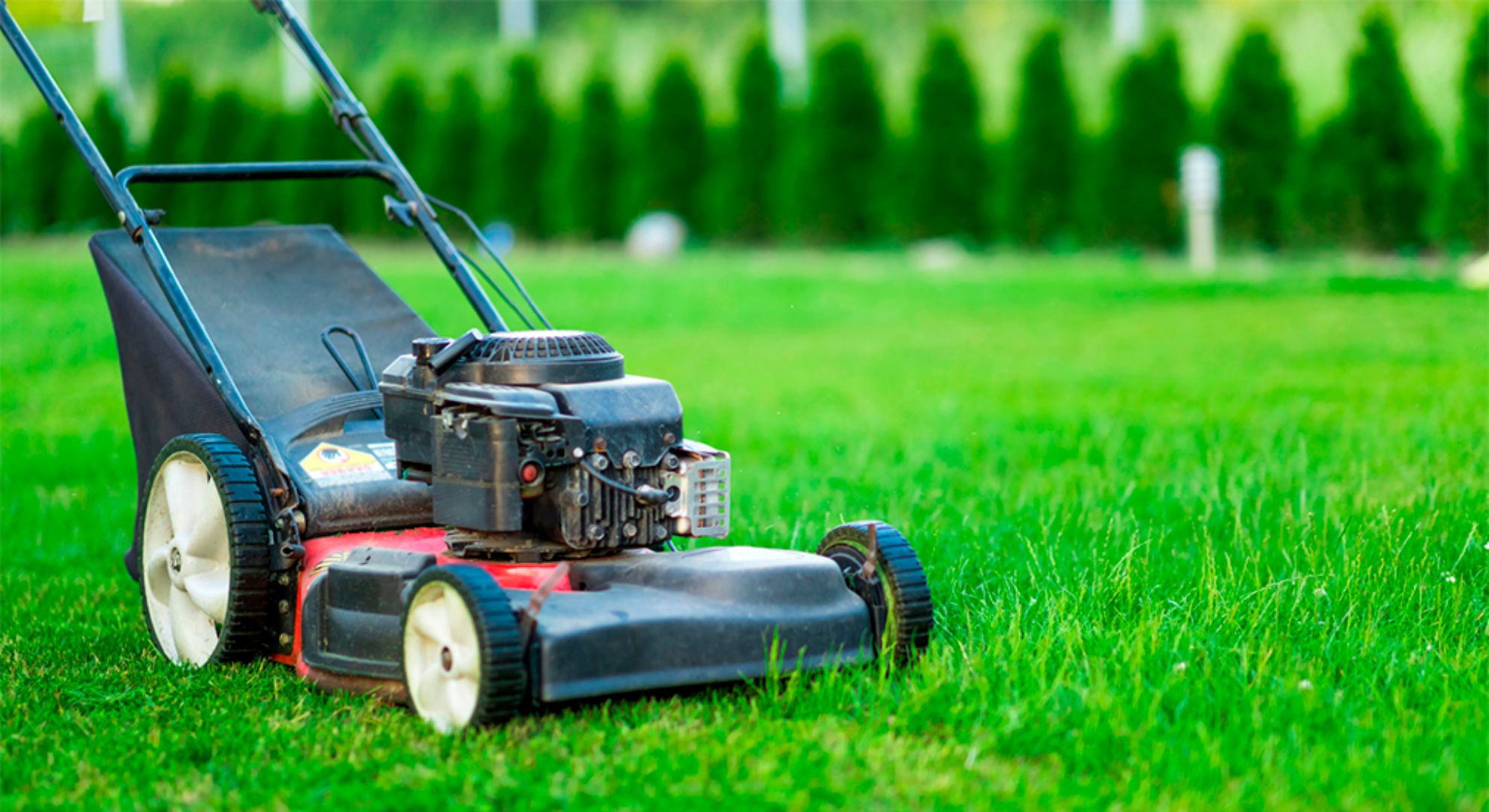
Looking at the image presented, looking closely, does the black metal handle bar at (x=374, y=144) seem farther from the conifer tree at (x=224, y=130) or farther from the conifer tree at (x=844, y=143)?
the conifer tree at (x=224, y=130)

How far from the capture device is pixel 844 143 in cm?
1836

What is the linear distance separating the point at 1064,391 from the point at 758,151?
460 inches

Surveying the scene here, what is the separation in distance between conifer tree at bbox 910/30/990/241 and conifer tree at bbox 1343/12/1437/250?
383 centimetres

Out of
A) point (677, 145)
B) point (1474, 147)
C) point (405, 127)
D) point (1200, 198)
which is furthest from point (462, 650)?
point (405, 127)

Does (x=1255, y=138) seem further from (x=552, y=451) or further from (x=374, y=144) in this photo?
(x=552, y=451)

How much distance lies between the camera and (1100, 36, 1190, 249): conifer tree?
53.8 feet

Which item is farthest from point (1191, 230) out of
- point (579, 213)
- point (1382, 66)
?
point (579, 213)

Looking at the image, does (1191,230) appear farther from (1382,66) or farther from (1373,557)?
(1373,557)

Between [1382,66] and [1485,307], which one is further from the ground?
[1382,66]

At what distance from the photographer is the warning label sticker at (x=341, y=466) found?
3.66 m

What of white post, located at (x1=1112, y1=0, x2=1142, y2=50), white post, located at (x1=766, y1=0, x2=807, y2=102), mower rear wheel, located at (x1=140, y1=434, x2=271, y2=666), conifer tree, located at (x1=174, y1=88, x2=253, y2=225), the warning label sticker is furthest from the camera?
white post, located at (x1=766, y1=0, x2=807, y2=102)

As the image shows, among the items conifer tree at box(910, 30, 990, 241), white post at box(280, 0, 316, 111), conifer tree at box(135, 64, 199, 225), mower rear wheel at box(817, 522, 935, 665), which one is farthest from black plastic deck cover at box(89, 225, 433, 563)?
conifer tree at box(135, 64, 199, 225)

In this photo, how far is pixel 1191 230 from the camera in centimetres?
1557

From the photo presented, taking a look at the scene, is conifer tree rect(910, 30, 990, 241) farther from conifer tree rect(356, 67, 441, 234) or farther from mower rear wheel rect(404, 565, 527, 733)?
mower rear wheel rect(404, 565, 527, 733)
